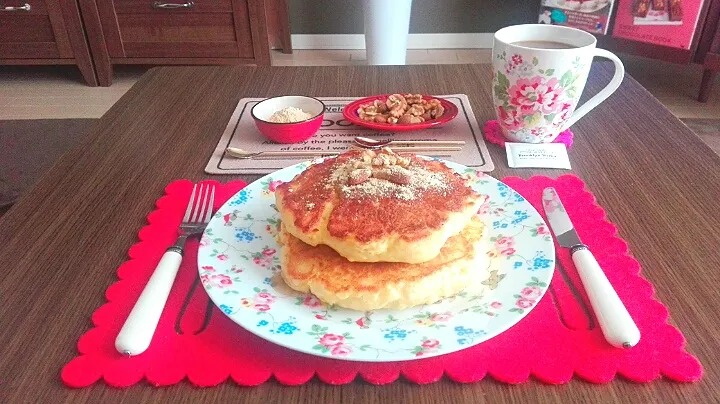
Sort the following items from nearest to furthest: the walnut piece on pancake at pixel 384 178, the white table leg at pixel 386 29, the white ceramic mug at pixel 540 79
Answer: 1. the walnut piece on pancake at pixel 384 178
2. the white ceramic mug at pixel 540 79
3. the white table leg at pixel 386 29

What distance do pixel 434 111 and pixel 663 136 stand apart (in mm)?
415

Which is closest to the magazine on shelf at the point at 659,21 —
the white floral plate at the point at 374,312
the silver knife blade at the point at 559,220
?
the silver knife blade at the point at 559,220

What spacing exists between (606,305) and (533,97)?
1.49 ft

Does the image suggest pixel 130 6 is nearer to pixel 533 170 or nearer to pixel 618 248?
pixel 533 170

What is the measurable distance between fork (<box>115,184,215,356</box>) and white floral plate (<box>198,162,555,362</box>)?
0.12 ft

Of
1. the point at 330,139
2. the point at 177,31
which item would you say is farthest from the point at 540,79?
the point at 177,31

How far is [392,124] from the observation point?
100 centimetres

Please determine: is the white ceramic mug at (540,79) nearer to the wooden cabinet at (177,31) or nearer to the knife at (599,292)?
the knife at (599,292)

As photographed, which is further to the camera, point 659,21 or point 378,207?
point 659,21

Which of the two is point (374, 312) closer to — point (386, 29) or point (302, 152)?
point (302, 152)

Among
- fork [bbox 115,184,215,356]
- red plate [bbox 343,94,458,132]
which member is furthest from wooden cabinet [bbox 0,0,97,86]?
fork [bbox 115,184,215,356]

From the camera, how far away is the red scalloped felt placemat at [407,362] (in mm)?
505

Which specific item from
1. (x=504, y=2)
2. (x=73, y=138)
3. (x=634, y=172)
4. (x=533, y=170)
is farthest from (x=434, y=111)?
(x=504, y=2)

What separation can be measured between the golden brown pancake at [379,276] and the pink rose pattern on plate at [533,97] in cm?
40
